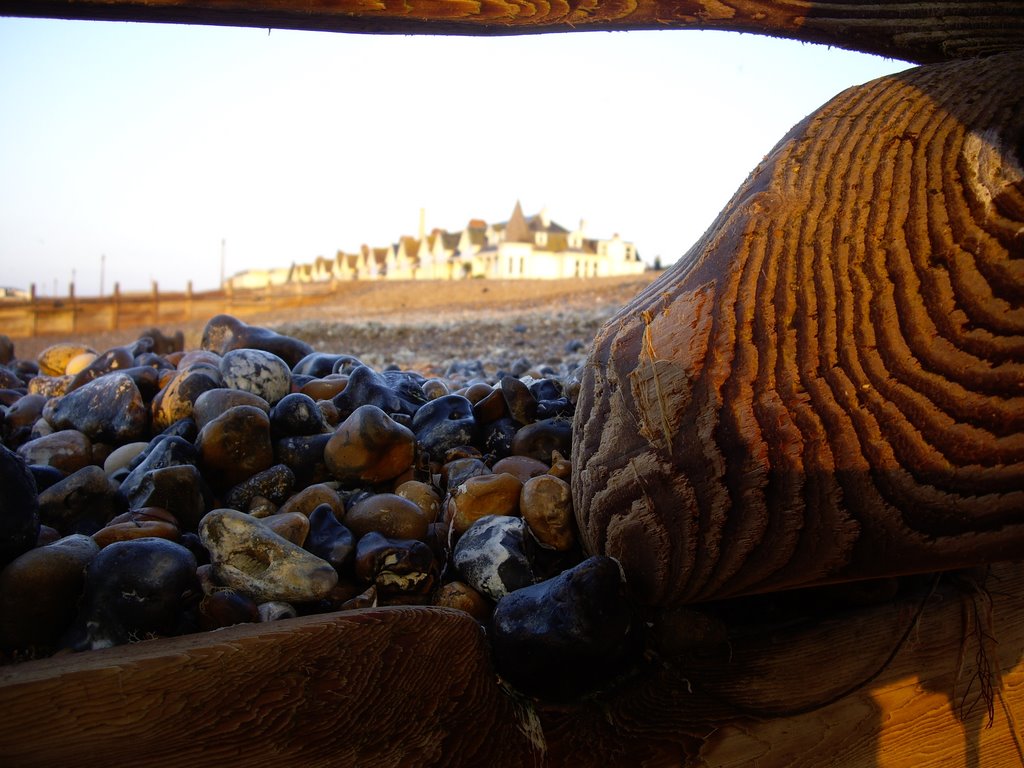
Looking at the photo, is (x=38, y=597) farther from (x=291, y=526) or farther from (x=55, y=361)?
(x=55, y=361)

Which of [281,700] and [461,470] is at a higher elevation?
[461,470]

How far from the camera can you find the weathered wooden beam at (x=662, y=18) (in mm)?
1430

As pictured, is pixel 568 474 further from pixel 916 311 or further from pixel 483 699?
pixel 916 311

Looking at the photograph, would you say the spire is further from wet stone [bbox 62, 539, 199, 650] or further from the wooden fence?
wet stone [bbox 62, 539, 199, 650]

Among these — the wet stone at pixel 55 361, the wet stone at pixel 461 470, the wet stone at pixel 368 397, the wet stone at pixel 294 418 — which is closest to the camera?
the wet stone at pixel 461 470

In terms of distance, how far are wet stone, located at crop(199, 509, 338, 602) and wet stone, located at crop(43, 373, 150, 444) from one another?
1.10 metres

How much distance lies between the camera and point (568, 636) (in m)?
1.42

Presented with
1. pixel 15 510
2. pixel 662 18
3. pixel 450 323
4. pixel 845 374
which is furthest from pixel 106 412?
pixel 450 323


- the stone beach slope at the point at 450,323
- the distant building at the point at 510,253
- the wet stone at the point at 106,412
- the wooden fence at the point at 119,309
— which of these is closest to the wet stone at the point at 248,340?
the wet stone at the point at 106,412

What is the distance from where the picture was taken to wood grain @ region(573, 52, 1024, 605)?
4.32ft

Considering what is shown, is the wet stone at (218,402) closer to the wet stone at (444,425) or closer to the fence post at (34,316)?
the wet stone at (444,425)

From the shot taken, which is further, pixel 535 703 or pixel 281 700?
pixel 535 703

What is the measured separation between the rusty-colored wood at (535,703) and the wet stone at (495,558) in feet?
0.87

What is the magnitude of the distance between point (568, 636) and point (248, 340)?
2.42 meters
